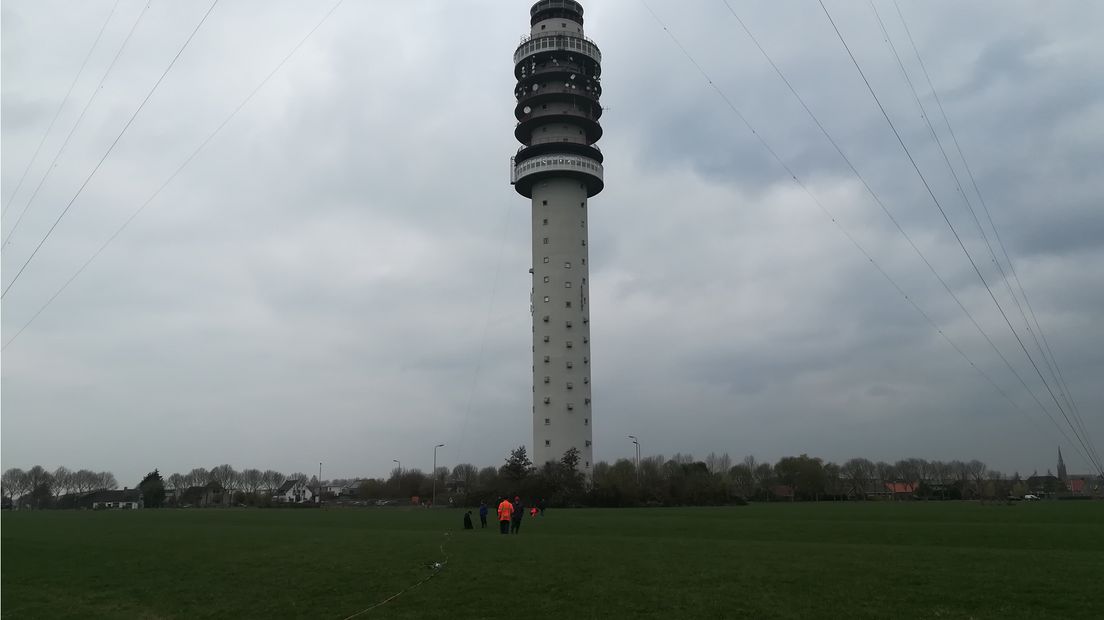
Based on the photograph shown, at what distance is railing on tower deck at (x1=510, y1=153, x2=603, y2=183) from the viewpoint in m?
98.7

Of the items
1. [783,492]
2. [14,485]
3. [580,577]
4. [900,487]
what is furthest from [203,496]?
[900,487]

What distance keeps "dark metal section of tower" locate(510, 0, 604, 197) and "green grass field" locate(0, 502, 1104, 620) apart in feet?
239

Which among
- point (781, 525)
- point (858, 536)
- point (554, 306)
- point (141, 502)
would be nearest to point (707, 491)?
point (554, 306)

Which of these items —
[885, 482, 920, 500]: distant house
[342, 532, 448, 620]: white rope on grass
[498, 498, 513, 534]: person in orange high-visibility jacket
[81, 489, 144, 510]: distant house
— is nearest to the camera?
[342, 532, 448, 620]: white rope on grass

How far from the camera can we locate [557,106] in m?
103

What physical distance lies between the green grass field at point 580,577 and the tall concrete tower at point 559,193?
197ft

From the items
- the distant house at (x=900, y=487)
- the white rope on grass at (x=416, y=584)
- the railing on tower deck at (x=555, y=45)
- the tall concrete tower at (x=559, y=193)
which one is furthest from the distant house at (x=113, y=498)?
the distant house at (x=900, y=487)

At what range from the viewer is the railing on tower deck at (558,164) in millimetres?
98688

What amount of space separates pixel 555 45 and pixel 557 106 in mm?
7869

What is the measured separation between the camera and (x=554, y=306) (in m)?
95.6

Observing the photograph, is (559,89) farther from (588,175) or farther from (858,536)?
(858,536)

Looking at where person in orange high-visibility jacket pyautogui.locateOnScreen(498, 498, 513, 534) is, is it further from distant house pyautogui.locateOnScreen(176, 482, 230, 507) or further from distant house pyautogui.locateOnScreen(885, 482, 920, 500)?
distant house pyautogui.locateOnScreen(885, 482, 920, 500)

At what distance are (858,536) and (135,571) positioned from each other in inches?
1102

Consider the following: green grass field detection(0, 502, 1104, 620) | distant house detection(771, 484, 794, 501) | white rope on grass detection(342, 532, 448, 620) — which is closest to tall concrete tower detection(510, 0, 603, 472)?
distant house detection(771, 484, 794, 501)
